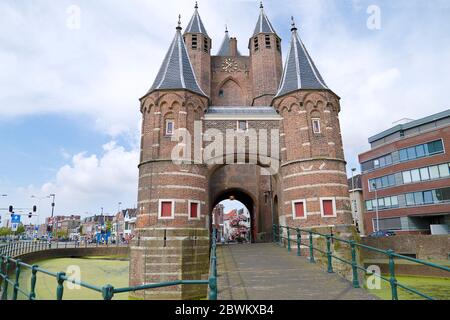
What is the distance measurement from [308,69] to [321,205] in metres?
9.12

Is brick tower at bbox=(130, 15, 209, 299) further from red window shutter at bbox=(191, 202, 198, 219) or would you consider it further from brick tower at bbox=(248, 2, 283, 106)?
brick tower at bbox=(248, 2, 283, 106)

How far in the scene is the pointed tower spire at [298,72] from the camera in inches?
750

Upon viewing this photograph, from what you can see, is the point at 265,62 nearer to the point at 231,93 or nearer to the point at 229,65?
the point at 229,65

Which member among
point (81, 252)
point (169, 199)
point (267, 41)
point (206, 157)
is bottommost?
point (81, 252)

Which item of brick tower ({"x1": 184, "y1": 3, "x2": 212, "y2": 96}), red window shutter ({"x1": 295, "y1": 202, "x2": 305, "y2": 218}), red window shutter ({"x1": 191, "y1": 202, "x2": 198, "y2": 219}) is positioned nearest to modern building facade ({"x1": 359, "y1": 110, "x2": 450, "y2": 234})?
red window shutter ({"x1": 295, "y1": 202, "x2": 305, "y2": 218})

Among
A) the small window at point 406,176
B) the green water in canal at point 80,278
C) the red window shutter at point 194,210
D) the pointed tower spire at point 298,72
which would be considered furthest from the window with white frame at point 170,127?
the small window at point 406,176

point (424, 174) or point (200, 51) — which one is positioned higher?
point (200, 51)

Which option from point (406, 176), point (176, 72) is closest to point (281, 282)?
point (176, 72)

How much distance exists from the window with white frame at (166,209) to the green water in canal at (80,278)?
4957mm

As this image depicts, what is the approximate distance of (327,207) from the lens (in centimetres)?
1662

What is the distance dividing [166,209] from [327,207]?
8883 millimetres

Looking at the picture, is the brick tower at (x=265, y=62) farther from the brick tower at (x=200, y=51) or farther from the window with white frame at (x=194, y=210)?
the window with white frame at (x=194, y=210)
